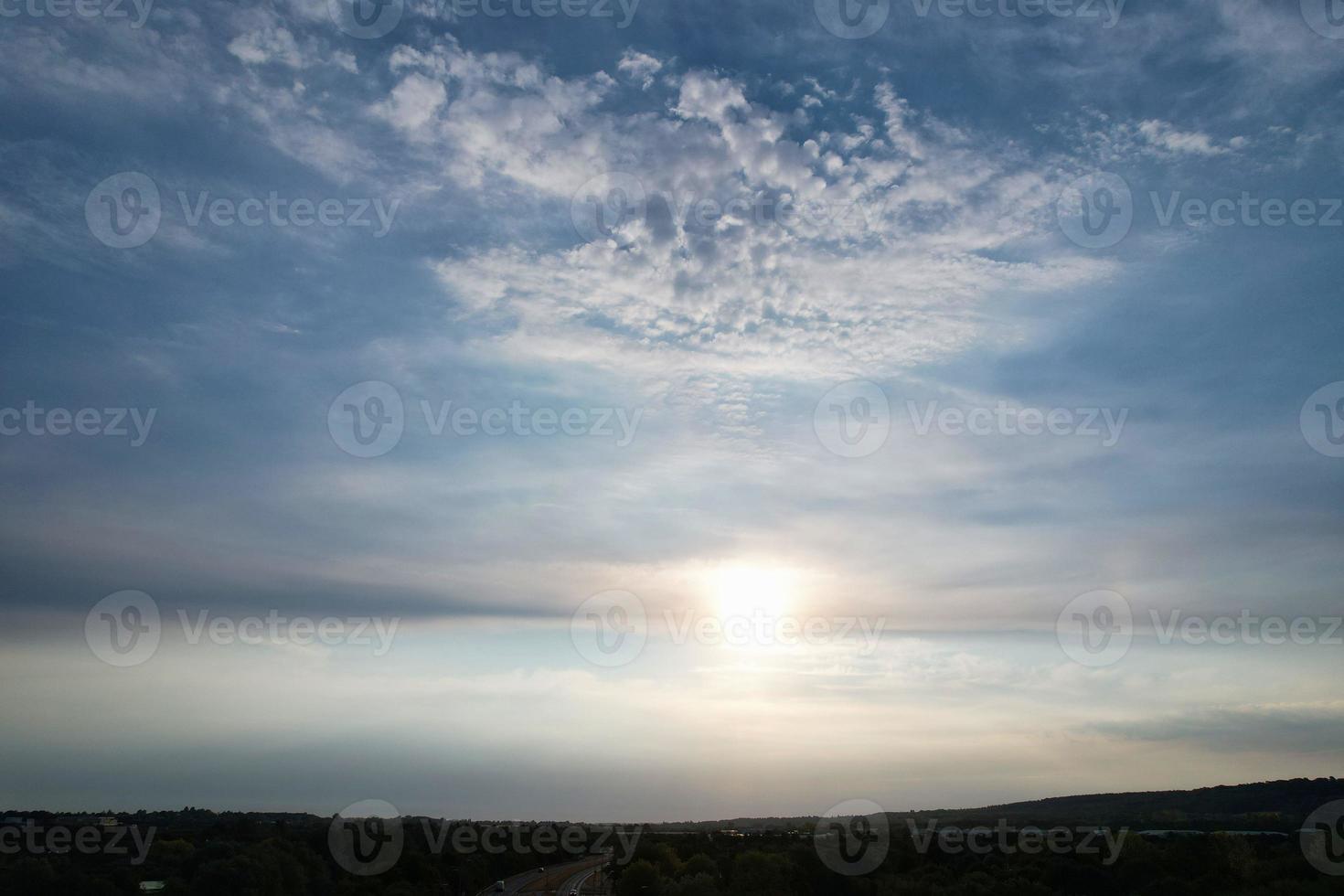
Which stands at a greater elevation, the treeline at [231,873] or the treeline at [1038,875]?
the treeline at [231,873]

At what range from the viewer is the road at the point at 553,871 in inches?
3253

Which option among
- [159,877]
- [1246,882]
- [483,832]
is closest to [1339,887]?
[1246,882]

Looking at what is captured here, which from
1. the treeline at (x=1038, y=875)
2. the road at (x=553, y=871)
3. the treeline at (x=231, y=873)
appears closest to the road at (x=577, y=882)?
the road at (x=553, y=871)

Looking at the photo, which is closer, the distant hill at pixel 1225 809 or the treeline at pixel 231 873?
the treeline at pixel 231 873

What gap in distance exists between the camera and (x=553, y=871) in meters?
108

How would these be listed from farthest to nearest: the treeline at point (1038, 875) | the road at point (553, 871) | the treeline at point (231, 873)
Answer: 1. the road at point (553, 871)
2. the treeline at point (231, 873)
3. the treeline at point (1038, 875)

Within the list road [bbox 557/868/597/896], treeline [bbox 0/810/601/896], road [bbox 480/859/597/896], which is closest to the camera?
treeline [bbox 0/810/601/896]

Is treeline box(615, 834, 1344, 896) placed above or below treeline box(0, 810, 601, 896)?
below

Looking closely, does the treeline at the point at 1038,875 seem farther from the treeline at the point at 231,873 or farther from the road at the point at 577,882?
the treeline at the point at 231,873

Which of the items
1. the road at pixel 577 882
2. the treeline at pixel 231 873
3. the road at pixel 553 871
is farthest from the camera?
the road at pixel 553 871

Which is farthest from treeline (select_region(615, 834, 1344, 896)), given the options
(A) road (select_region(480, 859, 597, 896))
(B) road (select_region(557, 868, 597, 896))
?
(A) road (select_region(480, 859, 597, 896))

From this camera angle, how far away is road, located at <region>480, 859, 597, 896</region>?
82.6 metres

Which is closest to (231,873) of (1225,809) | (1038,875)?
(1038,875)

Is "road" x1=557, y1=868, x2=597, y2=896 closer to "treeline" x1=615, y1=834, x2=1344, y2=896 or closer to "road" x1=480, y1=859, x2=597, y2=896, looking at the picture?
"road" x1=480, y1=859, x2=597, y2=896
